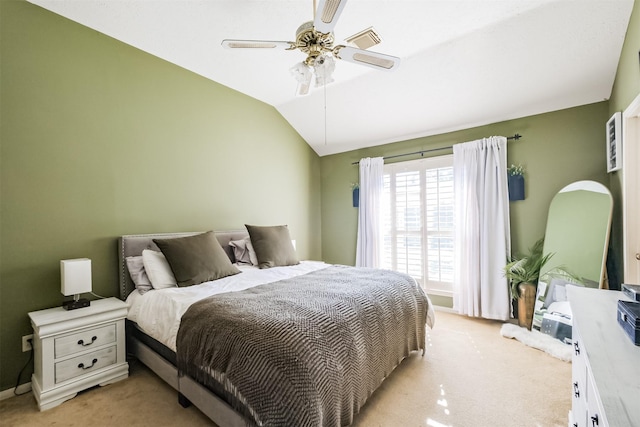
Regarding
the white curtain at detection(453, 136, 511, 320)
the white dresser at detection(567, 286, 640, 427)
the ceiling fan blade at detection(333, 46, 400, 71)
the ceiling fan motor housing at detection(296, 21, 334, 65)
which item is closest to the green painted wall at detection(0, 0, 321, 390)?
the ceiling fan motor housing at detection(296, 21, 334, 65)

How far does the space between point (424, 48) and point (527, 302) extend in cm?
285

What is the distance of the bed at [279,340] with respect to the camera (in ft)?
4.15

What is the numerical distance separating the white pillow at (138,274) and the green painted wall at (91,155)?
0.70 feet

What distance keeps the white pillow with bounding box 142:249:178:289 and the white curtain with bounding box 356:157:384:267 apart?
2711 mm

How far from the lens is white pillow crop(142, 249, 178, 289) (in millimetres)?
2383

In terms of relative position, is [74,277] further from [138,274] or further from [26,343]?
[26,343]

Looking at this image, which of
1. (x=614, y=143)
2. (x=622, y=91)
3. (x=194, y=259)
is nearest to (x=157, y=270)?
(x=194, y=259)

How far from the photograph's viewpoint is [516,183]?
127 inches

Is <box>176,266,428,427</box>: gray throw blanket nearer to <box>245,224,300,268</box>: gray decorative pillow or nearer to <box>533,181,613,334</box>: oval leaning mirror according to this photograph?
<box>245,224,300,268</box>: gray decorative pillow

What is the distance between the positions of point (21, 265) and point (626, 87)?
490 centimetres

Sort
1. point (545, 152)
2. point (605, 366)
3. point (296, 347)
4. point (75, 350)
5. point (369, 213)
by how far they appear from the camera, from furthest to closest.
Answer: point (369, 213), point (545, 152), point (75, 350), point (296, 347), point (605, 366)

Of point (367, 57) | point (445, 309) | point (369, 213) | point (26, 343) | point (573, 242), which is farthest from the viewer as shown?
point (369, 213)

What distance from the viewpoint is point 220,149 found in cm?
349

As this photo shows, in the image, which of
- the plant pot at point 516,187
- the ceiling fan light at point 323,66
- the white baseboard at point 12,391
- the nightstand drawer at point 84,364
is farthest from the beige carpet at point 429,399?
the ceiling fan light at point 323,66
